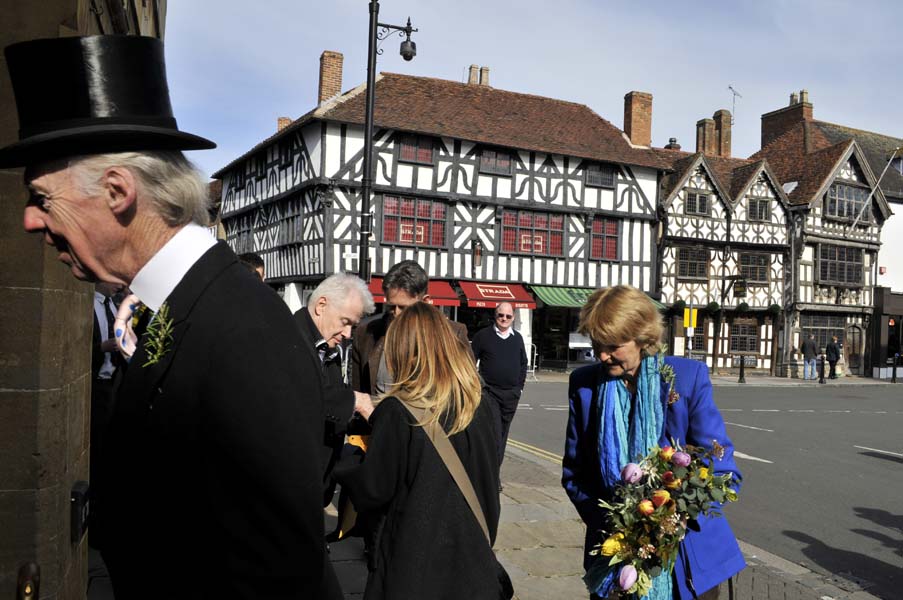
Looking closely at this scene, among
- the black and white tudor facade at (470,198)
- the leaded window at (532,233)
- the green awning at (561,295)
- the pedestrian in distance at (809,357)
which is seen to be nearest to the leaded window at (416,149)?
the black and white tudor facade at (470,198)

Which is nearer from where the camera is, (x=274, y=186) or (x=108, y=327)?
(x=108, y=327)

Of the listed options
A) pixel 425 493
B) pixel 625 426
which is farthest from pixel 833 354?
pixel 425 493

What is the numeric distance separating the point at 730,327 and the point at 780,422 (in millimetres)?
16565

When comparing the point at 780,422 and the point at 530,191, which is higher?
the point at 530,191

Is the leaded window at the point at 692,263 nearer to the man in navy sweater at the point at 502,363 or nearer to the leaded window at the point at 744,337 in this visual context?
the leaded window at the point at 744,337

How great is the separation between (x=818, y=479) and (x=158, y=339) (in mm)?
10122

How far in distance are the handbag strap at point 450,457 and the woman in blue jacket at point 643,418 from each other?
0.68 meters

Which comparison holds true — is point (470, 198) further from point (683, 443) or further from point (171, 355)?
point (171, 355)

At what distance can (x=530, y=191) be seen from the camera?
90.2 ft

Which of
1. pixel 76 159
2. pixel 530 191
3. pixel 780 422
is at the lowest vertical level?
pixel 780 422

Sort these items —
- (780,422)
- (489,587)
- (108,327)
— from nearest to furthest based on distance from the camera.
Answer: (489,587) < (108,327) < (780,422)

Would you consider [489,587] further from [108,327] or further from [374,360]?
[108,327]

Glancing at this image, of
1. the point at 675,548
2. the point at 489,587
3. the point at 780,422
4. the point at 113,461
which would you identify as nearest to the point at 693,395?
the point at 675,548

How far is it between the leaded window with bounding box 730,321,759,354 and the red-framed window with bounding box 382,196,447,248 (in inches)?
547
